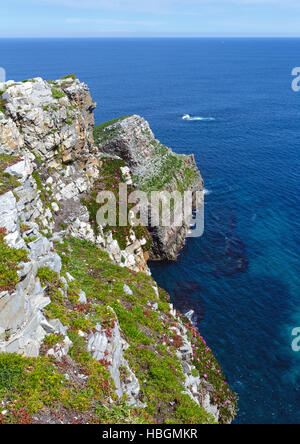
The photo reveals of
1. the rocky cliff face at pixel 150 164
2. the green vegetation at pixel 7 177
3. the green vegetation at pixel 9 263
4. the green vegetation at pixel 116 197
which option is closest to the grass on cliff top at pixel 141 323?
the green vegetation at pixel 9 263

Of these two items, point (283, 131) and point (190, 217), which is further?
point (283, 131)

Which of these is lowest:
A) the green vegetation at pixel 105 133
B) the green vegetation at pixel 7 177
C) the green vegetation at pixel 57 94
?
the green vegetation at pixel 105 133

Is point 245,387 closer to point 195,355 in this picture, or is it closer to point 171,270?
point 195,355

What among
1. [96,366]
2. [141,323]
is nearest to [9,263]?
[96,366]

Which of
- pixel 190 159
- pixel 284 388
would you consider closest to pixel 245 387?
pixel 284 388

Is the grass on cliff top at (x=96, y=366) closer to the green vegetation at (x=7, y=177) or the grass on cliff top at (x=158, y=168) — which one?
the green vegetation at (x=7, y=177)

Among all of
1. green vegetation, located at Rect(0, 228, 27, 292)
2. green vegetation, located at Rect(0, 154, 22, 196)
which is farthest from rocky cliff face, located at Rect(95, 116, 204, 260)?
green vegetation, located at Rect(0, 228, 27, 292)
